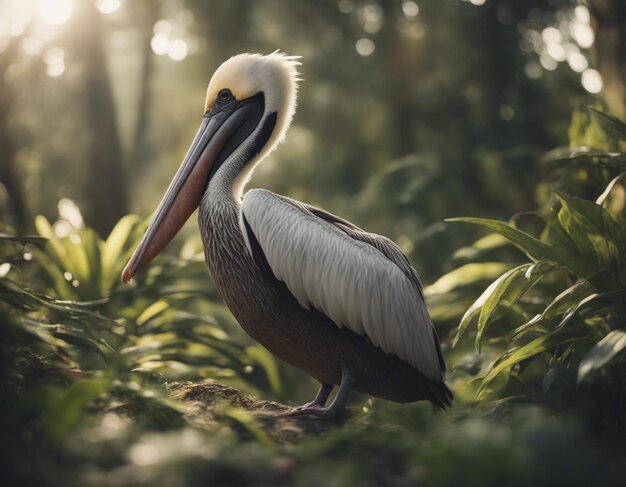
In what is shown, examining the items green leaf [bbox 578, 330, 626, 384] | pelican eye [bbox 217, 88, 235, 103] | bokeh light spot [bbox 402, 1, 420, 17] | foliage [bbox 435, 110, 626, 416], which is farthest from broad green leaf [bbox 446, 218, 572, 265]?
bokeh light spot [bbox 402, 1, 420, 17]

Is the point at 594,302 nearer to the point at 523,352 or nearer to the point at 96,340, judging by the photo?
the point at 523,352

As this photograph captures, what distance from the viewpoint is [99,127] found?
9.73m

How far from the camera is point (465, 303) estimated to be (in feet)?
19.3

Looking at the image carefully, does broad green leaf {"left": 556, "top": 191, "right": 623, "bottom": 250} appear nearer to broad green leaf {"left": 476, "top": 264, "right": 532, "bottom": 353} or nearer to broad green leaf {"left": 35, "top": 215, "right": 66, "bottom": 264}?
broad green leaf {"left": 476, "top": 264, "right": 532, "bottom": 353}

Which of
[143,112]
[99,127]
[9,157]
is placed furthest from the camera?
[143,112]

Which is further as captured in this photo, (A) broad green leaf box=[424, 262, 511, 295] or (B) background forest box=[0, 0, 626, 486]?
(A) broad green leaf box=[424, 262, 511, 295]

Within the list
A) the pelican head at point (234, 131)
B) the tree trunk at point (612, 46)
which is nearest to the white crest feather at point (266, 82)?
the pelican head at point (234, 131)

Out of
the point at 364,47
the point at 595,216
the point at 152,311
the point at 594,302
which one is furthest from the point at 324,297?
the point at 364,47

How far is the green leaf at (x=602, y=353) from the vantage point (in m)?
2.94

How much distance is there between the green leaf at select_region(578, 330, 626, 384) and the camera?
9.65 ft

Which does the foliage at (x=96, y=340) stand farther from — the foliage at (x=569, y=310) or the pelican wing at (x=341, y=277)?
the foliage at (x=569, y=310)

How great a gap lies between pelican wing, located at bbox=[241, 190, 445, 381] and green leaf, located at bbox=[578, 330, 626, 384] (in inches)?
39.6

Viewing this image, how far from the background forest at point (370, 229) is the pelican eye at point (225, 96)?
4.44 feet

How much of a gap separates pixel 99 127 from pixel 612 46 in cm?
614
